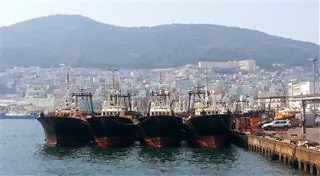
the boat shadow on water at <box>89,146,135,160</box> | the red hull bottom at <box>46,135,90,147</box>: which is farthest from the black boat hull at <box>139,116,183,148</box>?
the red hull bottom at <box>46,135,90,147</box>

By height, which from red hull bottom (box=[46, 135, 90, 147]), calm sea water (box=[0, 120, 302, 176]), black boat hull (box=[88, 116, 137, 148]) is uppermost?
black boat hull (box=[88, 116, 137, 148])

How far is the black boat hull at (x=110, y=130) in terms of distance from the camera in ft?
183

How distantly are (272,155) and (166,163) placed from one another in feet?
25.2

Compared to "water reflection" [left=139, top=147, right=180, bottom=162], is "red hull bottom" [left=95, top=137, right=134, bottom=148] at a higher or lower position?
higher

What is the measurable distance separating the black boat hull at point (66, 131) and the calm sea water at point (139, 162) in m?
1.56

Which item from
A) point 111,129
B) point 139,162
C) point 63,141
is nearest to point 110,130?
point 111,129

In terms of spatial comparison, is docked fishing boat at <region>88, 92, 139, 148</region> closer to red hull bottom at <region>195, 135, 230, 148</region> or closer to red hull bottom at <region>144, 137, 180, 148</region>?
red hull bottom at <region>144, 137, 180, 148</region>

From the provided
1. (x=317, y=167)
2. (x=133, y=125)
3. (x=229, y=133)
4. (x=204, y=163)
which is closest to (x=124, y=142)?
(x=133, y=125)

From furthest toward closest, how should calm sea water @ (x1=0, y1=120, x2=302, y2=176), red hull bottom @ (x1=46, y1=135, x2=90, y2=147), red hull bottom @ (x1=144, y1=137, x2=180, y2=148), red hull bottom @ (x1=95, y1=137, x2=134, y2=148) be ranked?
red hull bottom @ (x1=46, y1=135, x2=90, y2=147) → red hull bottom @ (x1=95, y1=137, x2=134, y2=148) → red hull bottom @ (x1=144, y1=137, x2=180, y2=148) → calm sea water @ (x1=0, y1=120, x2=302, y2=176)

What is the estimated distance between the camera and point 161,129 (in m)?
54.7

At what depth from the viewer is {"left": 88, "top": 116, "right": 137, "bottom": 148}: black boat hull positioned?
55647 millimetres

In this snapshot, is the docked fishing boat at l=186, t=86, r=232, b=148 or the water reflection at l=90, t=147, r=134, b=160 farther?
the docked fishing boat at l=186, t=86, r=232, b=148

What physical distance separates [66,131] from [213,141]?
14271 mm

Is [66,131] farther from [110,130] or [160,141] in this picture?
[160,141]
